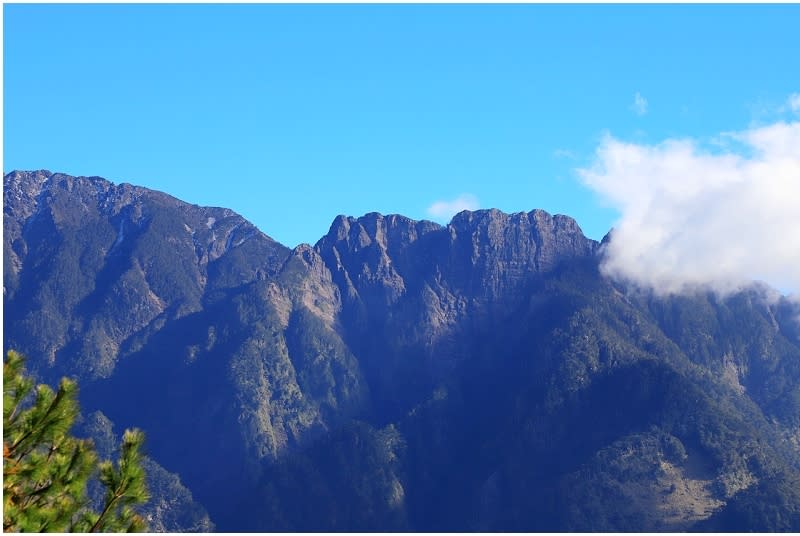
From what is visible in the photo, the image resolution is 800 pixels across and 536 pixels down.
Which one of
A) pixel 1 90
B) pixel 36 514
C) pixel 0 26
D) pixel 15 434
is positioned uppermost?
pixel 0 26

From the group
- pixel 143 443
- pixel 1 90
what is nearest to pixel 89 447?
pixel 143 443

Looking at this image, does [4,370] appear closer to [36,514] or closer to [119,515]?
[36,514]

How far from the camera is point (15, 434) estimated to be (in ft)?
106

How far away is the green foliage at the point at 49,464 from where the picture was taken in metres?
32.0

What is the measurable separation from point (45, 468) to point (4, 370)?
291 cm

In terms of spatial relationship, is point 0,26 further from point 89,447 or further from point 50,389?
point 89,447

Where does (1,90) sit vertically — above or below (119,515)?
above

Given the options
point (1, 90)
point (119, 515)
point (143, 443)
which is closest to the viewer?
point (1, 90)

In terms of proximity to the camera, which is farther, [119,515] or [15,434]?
[119,515]

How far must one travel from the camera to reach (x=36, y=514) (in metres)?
31.5

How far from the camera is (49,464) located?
33.1 metres

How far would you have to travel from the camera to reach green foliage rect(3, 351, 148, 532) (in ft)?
105

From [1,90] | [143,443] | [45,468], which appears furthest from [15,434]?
[1,90]

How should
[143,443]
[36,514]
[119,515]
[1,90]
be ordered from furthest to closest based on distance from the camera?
[119,515]
[143,443]
[36,514]
[1,90]
